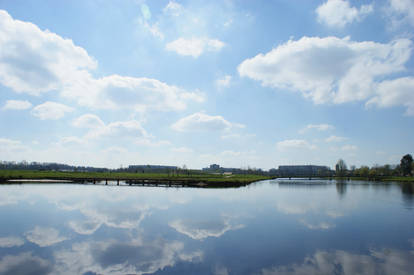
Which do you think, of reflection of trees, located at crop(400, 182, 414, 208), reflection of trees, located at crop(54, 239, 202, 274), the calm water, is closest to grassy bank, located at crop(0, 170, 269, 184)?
reflection of trees, located at crop(400, 182, 414, 208)

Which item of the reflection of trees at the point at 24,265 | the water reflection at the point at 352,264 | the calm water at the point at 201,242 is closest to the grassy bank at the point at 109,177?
the calm water at the point at 201,242

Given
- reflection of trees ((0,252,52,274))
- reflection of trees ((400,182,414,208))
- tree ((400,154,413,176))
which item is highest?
tree ((400,154,413,176))

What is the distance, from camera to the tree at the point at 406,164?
16175 cm

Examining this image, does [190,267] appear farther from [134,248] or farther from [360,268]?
[360,268]

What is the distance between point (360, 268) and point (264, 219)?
13.7 metres

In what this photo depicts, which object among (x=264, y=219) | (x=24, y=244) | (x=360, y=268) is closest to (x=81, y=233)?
(x=24, y=244)

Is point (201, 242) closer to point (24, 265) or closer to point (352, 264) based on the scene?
point (352, 264)

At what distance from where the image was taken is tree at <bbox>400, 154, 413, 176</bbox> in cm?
16175

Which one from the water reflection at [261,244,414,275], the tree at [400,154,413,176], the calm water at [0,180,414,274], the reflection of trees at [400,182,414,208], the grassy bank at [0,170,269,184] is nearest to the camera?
the water reflection at [261,244,414,275]

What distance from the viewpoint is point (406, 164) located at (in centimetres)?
16312

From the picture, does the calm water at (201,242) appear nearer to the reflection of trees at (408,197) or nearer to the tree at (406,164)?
the reflection of trees at (408,197)

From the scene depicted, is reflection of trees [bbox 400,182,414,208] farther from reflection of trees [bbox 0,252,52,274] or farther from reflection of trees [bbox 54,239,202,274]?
reflection of trees [bbox 0,252,52,274]

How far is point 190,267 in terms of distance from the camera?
14602 mm

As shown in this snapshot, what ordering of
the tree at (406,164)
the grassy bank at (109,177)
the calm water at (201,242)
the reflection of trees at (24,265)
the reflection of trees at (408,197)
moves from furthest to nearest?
the tree at (406,164) → the grassy bank at (109,177) → the reflection of trees at (408,197) → the calm water at (201,242) → the reflection of trees at (24,265)
